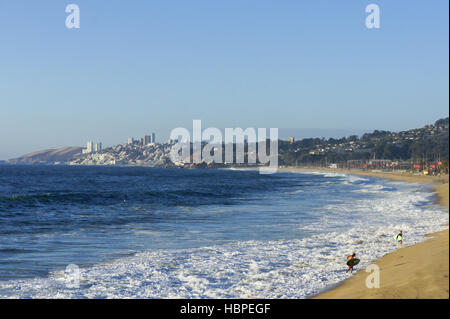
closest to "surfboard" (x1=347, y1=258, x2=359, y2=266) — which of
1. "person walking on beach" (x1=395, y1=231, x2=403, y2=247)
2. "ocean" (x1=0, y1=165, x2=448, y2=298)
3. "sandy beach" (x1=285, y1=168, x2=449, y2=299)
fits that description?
"sandy beach" (x1=285, y1=168, x2=449, y2=299)

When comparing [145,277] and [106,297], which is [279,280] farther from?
[106,297]

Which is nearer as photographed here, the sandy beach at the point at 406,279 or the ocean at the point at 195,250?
the sandy beach at the point at 406,279

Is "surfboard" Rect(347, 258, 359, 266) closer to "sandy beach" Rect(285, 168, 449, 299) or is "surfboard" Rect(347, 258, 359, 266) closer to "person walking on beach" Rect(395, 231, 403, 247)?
"sandy beach" Rect(285, 168, 449, 299)

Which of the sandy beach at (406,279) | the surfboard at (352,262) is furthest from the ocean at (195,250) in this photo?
the sandy beach at (406,279)

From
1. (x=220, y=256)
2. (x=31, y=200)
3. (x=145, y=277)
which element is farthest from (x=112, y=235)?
(x=31, y=200)
